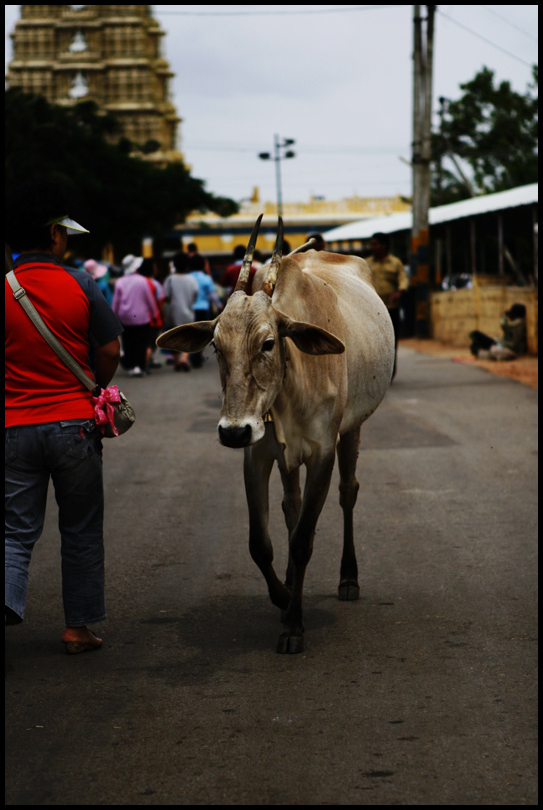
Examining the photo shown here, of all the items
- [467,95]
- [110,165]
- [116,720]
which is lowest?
[116,720]

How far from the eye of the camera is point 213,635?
4945 millimetres

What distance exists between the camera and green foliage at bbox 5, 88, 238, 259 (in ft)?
123

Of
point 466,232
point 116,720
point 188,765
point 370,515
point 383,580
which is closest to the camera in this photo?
point 188,765

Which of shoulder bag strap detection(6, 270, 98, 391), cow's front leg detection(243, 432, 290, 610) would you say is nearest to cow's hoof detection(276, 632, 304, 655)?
cow's front leg detection(243, 432, 290, 610)

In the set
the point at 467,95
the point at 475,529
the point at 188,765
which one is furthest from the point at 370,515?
the point at 467,95

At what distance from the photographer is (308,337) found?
15.2 ft

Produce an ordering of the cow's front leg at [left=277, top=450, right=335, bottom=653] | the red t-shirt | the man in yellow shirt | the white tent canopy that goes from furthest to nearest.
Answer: the white tent canopy < the man in yellow shirt < the cow's front leg at [left=277, top=450, right=335, bottom=653] < the red t-shirt

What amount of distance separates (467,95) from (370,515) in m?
41.3

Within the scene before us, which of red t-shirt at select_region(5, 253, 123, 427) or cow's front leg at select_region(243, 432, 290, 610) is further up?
red t-shirt at select_region(5, 253, 123, 427)

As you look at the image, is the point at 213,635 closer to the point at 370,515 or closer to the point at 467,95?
the point at 370,515

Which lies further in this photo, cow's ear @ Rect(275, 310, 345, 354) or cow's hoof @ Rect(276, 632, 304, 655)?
cow's hoof @ Rect(276, 632, 304, 655)

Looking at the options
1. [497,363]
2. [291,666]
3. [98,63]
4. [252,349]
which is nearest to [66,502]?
[252,349]

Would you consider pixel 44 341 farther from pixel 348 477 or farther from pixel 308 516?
pixel 348 477

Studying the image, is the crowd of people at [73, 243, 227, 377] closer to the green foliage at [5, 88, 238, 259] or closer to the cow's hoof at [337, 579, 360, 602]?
the cow's hoof at [337, 579, 360, 602]
